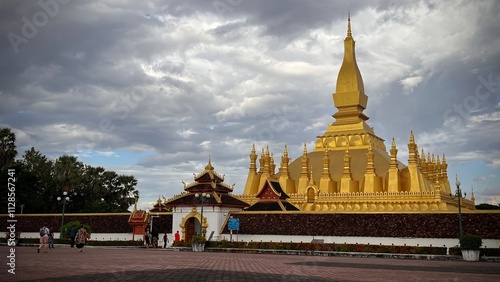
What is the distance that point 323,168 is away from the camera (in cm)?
5278

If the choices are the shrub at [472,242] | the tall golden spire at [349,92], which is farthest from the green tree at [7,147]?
the shrub at [472,242]

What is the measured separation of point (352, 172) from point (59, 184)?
116 ft

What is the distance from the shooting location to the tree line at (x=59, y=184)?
5858 centimetres

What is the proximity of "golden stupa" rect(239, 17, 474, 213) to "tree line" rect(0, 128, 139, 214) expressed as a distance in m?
23.4

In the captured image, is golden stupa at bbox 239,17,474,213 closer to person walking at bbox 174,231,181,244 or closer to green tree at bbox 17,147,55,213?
person walking at bbox 174,231,181,244

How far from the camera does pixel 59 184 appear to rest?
210 feet

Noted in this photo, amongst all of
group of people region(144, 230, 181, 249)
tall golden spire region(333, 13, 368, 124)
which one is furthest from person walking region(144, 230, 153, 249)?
tall golden spire region(333, 13, 368, 124)

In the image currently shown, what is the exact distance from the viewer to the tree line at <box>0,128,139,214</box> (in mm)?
58581

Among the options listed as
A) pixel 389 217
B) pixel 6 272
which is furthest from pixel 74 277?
pixel 389 217

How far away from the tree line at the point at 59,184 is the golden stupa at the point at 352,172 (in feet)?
76.8

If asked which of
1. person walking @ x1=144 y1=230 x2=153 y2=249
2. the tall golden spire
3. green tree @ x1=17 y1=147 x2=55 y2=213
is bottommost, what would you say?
person walking @ x1=144 y1=230 x2=153 y2=249

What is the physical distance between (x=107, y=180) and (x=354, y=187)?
124ft

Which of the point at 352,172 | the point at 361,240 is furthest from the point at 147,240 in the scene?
the point at 352,172

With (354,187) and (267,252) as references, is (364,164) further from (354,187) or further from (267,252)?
(267,252)
